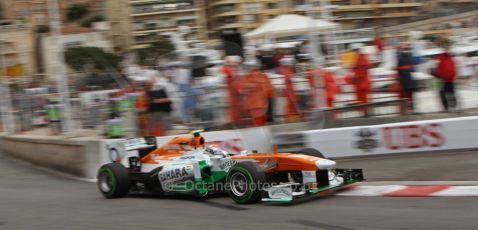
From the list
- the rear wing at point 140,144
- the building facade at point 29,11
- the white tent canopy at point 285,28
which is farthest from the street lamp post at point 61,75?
the building facade at point 29,11

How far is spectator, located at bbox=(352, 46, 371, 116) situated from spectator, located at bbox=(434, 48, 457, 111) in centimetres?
139

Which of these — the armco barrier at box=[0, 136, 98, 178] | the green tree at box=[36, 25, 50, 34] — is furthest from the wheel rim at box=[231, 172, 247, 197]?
the green tree at box=[36, 25, 50, 34]

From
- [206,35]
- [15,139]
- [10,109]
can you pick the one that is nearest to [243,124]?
[15,139]

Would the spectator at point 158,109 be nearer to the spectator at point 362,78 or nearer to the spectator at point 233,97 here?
the spectator at point 233,97

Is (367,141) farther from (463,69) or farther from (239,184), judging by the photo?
(239,184)

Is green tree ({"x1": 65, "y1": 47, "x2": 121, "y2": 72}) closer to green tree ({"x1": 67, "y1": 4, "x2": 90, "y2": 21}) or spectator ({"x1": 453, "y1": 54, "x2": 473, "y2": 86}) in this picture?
spectator ({"x1": 453, "y1": 54, "x2": 473, "y2": 86})

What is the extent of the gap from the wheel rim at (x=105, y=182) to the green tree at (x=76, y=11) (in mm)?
103585

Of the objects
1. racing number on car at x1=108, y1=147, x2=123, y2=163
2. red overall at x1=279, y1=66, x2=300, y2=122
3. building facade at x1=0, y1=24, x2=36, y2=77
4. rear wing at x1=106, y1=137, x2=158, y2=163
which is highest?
building facade at x1=0, y1=24, x2=36, y2=77

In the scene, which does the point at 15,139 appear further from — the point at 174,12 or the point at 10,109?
the point at 174,12

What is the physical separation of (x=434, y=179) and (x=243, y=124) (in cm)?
466

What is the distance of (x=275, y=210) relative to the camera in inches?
300

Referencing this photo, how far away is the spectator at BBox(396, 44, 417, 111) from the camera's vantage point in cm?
1256

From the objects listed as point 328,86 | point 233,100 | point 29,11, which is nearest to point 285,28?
point 328,86

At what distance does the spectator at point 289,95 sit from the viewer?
12945 millimetres
